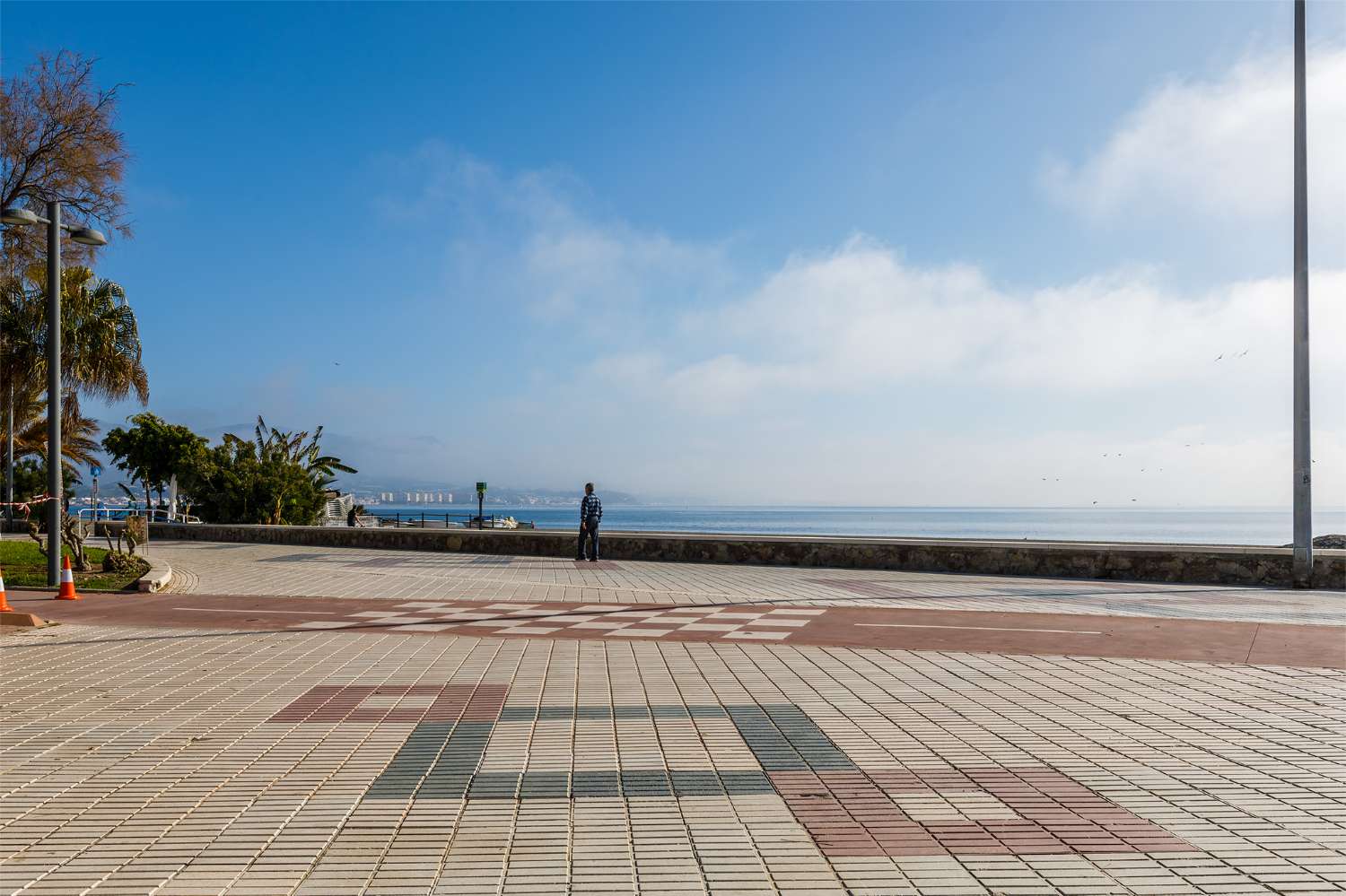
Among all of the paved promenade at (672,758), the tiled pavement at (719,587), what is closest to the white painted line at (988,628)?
the paved promenade at (672,758)

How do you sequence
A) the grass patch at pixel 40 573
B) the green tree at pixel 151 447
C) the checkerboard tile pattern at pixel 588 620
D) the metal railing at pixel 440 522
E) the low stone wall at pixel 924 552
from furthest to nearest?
the green tree at pixel 151 447 < the metal railing at pixel 440 522 < the low stone wall at pixel 924 552 < the grass patch at pixel 40 573 < the checkerboard tile pattern at pixel 588 620

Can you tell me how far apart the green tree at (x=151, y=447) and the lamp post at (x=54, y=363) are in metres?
54.7

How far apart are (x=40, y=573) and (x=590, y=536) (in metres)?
10.2

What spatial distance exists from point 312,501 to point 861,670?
3528 centimetres

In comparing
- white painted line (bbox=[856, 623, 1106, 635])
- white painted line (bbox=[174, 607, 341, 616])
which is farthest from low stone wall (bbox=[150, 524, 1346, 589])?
white painted line (bbox=[174, 607, 341, 616])

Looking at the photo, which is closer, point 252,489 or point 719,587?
point 719,587

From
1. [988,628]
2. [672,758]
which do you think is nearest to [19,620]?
[672,758]

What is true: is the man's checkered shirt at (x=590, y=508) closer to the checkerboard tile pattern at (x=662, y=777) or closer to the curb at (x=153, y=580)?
the curb at (x=153, y=580)

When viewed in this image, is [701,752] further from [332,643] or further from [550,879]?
[332,643]

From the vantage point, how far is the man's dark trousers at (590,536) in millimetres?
20827

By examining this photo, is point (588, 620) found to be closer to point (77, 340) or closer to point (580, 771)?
point (580, 771)

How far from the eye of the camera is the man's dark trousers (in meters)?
20.8

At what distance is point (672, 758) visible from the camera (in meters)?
5.09

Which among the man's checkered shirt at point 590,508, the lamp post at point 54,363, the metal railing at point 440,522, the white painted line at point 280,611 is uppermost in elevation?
the lamp post at point 54,363
